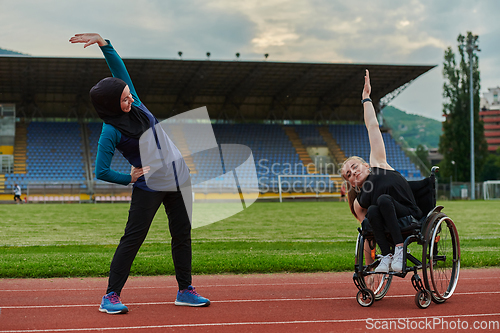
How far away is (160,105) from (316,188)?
52.4 ft

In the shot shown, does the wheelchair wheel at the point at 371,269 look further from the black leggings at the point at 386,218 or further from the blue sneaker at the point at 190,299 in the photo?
the blue sneaker at the point at 190,299

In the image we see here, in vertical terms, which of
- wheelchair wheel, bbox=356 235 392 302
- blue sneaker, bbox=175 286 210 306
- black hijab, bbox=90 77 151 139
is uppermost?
black hijab, bbox=90 77 151 139

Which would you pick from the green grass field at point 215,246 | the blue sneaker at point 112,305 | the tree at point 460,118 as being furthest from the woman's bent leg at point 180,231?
the tree at point 460,118

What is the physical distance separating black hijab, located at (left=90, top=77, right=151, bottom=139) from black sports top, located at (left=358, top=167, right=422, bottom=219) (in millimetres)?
2025

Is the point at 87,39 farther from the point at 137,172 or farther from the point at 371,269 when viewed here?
the point at 371,269

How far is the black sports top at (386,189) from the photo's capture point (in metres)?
4.46

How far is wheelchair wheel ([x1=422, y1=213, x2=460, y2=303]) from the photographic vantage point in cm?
430

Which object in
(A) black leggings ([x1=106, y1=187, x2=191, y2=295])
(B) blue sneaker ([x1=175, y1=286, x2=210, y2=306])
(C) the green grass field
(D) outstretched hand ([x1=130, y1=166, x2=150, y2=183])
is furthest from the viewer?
(C) the green grass field

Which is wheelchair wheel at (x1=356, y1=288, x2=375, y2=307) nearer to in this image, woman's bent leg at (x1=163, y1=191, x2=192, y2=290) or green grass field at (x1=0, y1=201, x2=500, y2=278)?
woman's bent leg at (x1=163, y1=191, x2=192, y2=290)

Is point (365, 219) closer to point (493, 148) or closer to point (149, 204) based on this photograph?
point (149, 204)

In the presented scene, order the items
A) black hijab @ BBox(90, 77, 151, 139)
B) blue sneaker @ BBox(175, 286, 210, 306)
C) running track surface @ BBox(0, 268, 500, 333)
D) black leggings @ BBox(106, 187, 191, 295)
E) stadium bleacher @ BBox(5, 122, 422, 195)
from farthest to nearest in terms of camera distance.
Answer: stadium bleacher @ BBox(5, 122, 422, 195)
blue sneaker @ BBox(175, 286, 210, 306)
black leggings @ BBox(106, 187, 191, 295)
black hijab @ BBox(90, 77, 151, 139)
running track surface @ BBox(0, 268, 500, 333)

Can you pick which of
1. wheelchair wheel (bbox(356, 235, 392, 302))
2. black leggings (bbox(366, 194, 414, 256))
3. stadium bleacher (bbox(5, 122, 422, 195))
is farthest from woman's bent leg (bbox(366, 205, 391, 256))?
stadium bleacher (bbox(5, 122, 422, 195))

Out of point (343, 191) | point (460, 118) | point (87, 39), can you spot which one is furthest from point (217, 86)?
point (87, 39)

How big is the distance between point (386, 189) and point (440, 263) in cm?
128
